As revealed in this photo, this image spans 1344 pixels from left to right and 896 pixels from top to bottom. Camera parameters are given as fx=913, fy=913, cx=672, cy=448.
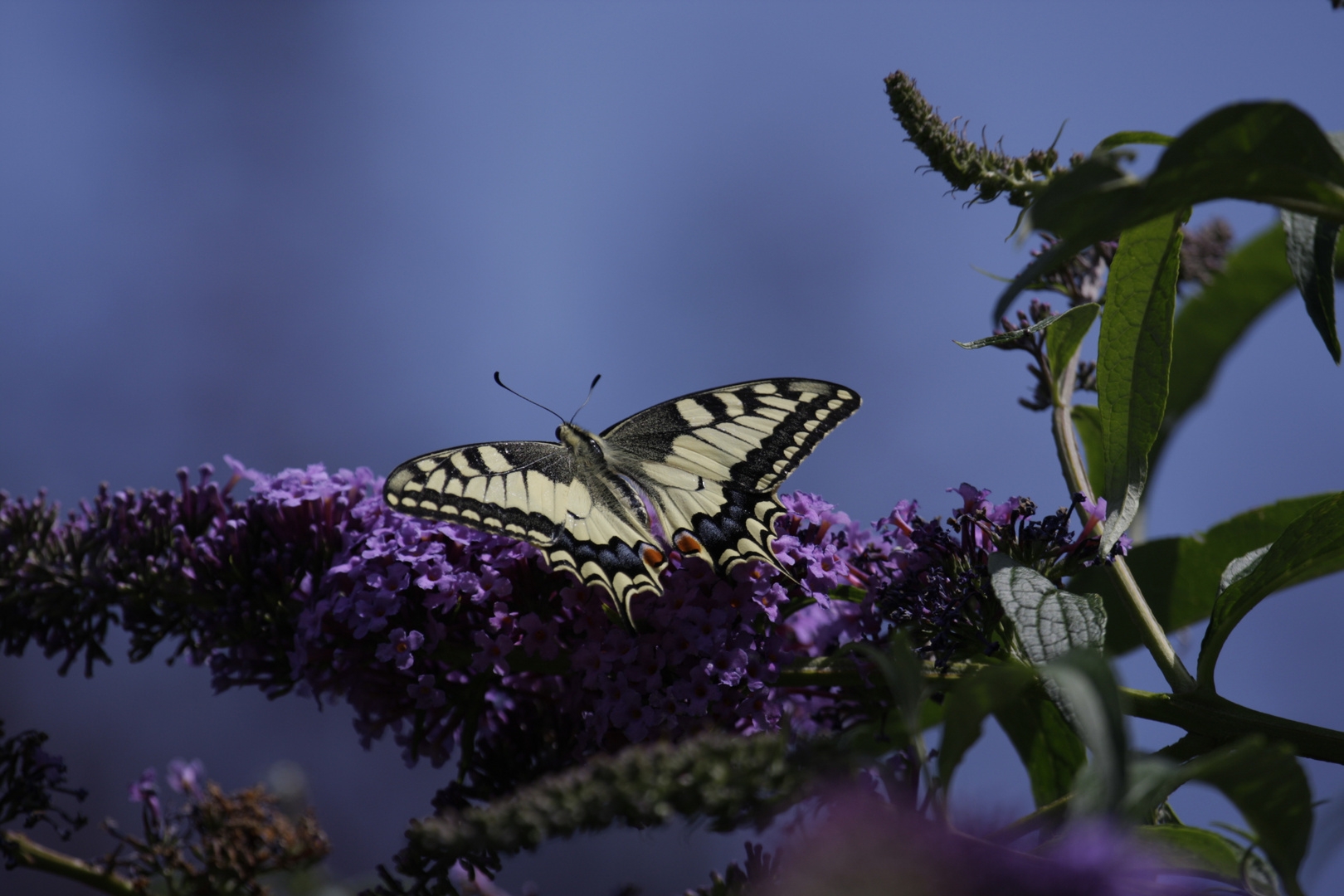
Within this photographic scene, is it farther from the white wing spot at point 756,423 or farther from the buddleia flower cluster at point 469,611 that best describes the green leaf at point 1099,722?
the white wing spot at point 756,423

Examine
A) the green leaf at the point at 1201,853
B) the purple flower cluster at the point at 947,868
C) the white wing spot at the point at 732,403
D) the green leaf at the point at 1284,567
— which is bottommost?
the green leaf at the point at 1201,853

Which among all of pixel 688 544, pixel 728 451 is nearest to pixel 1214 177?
pixel 688 544

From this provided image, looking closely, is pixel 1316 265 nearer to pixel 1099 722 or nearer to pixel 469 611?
pixel 1099 722

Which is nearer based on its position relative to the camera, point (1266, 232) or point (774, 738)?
point (774, 738)

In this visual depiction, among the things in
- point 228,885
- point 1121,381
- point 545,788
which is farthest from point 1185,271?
point 228,885

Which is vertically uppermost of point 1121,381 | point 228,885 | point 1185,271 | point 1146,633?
point 1185,271

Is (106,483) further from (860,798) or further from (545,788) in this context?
(860,798)

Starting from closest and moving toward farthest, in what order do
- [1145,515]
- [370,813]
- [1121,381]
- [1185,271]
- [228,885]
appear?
[1121,381] < [228,885] < [1145,515] < [1185,271] < [370,813]

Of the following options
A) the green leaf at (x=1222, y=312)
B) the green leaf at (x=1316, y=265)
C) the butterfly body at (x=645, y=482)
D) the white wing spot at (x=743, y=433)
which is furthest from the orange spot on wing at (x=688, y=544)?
the green leaf at (x=1222, y=312)
